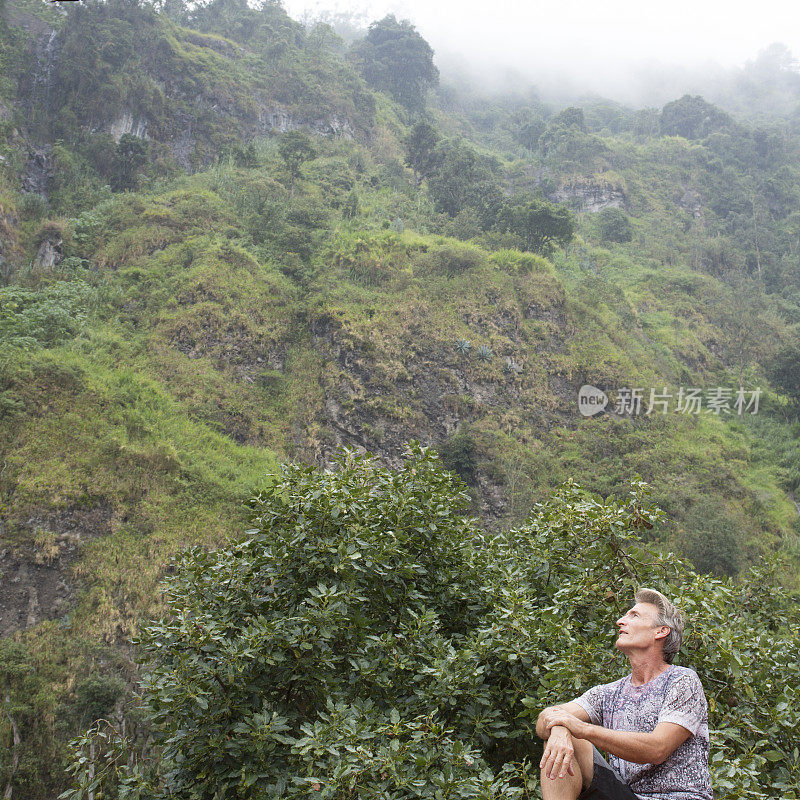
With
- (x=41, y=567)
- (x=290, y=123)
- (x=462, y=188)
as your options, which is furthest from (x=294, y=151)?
(x=41, y=567)

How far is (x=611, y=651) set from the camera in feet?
10.8

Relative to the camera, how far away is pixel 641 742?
73.4 inches

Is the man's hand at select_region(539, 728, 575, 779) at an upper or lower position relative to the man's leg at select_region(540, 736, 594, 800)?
upper

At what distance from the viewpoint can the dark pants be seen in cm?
189

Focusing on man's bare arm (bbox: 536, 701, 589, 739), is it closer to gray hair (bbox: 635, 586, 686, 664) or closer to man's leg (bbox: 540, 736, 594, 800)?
man's leg (bbox: 540, 736, 594, 800)

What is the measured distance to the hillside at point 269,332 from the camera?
1271 centimetres

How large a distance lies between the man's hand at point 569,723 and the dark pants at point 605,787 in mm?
129

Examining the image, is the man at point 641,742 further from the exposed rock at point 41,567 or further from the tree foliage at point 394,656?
the exposed rock at point 41,567

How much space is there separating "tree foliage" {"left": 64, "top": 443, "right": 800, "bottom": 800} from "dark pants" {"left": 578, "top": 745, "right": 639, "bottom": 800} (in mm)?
488

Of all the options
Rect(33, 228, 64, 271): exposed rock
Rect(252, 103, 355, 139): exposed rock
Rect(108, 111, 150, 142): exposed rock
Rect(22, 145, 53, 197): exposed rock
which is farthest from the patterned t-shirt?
Rect(252, 103, 355, 139): exposed rock

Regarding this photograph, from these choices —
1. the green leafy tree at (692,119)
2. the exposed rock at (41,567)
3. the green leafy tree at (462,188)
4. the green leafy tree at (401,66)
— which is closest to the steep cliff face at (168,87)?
the green leafy tree at (401,66)

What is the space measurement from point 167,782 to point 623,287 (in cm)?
3177

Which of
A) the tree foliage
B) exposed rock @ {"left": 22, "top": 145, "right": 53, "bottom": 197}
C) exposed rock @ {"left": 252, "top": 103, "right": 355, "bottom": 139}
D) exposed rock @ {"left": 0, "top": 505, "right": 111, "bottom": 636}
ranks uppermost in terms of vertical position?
exposed rock @ {"left": 252, "top": 103, "right": 355, "bottom": 139}
